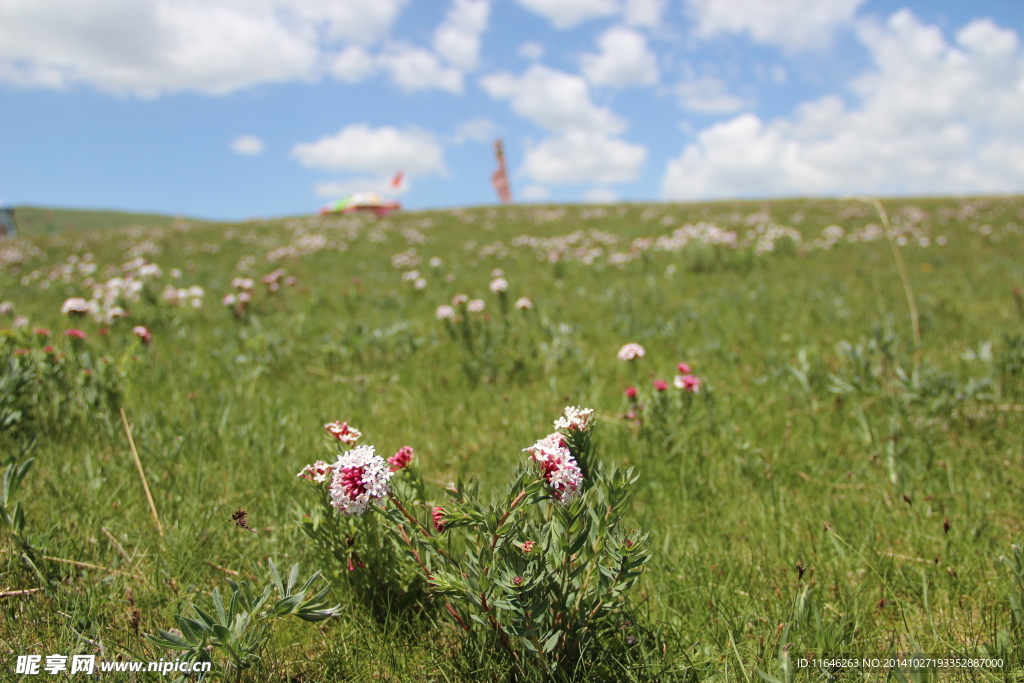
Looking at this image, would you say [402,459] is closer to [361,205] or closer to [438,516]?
[438,516]

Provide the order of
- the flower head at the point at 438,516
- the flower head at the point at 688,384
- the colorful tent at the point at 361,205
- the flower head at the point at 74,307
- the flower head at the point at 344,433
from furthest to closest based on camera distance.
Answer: the colorful tent at the point at 361,205, the flower head at the point at 74,307, the flower head at the point at 688,384, the flower head at the point at 344,433, the flower head at the point at 438,516

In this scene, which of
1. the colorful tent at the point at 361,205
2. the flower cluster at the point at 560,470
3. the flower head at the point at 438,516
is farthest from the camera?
the colorful tent at the point at 361,205

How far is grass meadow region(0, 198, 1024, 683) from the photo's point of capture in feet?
5.72

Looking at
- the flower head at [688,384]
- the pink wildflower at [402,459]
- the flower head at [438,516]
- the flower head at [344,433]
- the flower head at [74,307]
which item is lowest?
the flower head at [688,384]

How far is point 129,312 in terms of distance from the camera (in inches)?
244

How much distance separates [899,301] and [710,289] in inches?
87.7

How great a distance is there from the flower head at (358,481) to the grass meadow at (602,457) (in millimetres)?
349

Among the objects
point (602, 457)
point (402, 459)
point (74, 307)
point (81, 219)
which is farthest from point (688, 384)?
point (81, 219)

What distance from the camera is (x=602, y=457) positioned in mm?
2971

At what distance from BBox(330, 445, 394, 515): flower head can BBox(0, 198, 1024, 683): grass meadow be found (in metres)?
0.35

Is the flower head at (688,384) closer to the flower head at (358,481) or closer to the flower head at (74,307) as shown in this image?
the flower head at (358,481)

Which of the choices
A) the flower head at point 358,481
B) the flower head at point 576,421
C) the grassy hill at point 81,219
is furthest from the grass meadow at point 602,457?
the grassy hill at point 81,219

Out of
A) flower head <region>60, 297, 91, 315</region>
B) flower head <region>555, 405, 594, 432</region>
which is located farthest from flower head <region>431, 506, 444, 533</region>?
flower head <region>60, 297, 91, 315</region>

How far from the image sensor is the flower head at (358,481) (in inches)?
56.0
